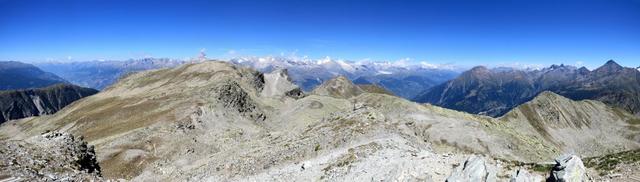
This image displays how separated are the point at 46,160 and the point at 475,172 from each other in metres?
34.2

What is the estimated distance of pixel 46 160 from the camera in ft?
122

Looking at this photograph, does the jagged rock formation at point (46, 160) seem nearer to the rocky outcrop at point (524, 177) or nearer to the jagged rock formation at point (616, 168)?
the rocky outcrop at point (524, 177)

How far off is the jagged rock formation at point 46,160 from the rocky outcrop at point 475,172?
92.4 ft

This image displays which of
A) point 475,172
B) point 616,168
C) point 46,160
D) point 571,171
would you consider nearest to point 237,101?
point 46,160

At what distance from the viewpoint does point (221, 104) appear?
427 ft

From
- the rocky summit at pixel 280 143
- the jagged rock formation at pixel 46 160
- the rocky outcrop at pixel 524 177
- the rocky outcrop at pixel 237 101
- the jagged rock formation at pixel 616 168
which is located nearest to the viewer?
the rocky outcrop at pixel 524 177

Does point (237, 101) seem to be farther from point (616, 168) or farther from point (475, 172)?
point (616, 168)

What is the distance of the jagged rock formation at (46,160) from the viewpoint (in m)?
32.2

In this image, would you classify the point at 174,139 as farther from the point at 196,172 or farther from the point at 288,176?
the point at 288,176

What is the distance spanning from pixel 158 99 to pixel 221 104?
25.6 m

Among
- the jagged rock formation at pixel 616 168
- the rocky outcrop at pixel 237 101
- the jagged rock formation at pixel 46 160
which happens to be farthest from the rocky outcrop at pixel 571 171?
the rocky outcrop at pixel 237 101

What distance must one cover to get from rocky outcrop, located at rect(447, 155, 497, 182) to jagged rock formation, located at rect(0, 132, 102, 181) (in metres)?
28.2

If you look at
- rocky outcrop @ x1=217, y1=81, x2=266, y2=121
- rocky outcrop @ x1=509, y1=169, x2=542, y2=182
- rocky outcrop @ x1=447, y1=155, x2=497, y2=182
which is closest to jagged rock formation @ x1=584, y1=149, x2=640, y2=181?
rocky outcrop @ x1=509, y1=169, x2=542, y2=182

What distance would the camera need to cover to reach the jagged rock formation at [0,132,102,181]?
105ft
